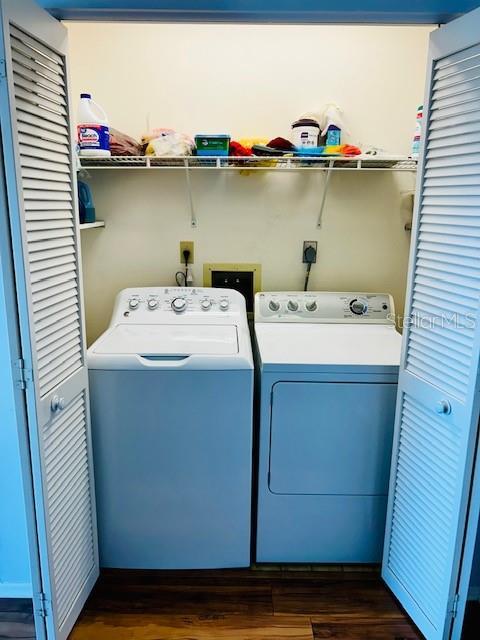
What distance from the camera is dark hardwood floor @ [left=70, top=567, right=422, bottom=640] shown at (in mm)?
1566

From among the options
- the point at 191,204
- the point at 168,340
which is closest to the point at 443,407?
the point at 168,340

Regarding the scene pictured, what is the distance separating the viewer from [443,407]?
133 centimetres

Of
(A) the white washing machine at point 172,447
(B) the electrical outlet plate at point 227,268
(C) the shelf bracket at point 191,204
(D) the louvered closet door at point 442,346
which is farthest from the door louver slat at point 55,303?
(D) the louvered closet door at point 442,346

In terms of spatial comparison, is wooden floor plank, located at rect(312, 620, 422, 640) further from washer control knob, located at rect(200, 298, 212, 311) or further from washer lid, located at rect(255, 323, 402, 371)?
washer control knob, located at rect(200, 298, 212, 311)

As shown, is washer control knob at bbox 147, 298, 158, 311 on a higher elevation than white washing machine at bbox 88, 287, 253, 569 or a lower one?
higher

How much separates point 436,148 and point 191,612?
1.80m

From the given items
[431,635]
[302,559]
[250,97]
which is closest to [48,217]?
[250,97]

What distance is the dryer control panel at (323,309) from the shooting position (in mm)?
2164

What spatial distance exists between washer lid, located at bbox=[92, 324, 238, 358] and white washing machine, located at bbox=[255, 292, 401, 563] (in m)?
0.16

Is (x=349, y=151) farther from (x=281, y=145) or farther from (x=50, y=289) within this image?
(x=50, y=289)

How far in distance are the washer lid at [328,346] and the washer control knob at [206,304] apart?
247 millimetres

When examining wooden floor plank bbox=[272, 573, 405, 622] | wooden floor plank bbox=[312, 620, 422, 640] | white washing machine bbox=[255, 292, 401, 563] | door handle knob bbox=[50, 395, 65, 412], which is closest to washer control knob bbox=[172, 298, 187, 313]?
white washing machine bbox=[255, 292, 401, 563]

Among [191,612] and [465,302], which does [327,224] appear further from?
[191,612]

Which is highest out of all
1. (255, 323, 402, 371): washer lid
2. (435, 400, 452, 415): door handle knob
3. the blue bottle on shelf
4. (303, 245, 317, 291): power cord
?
the blue bottle on shelf
